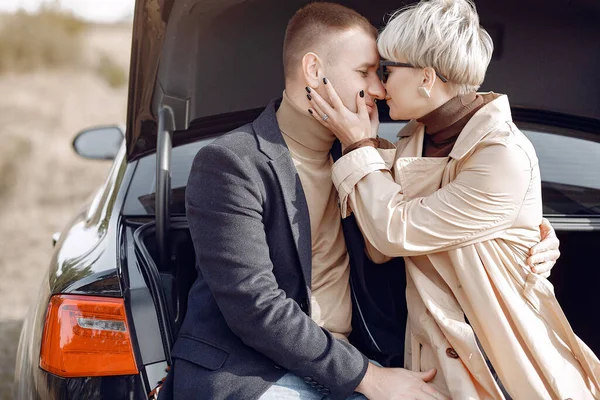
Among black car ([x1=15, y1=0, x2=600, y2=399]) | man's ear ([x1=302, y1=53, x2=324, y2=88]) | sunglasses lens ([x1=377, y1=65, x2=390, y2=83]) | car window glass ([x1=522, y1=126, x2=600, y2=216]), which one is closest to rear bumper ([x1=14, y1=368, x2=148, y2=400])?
black car ([x1=15, y1=0, x2=600, y2=399])

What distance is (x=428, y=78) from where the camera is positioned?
210 cm

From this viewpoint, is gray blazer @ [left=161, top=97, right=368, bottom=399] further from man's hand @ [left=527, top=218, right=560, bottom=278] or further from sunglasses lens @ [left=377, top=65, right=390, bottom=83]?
man's hand @ [left=527, top=218, right=560, bottom=278]

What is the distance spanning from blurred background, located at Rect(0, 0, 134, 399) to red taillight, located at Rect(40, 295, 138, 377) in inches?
73.2

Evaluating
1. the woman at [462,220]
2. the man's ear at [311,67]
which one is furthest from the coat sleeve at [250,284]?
the man's ear at [311,67]

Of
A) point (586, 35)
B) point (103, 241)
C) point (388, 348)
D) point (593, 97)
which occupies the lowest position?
point (388, 348)

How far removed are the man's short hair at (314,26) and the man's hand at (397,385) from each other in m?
0.96

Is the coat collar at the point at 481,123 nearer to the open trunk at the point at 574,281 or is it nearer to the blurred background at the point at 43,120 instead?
the open trunk at the point at 574,281

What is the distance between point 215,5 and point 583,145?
4.67 feet

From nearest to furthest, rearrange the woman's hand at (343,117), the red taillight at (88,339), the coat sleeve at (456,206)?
1. the coat sleeve at (456,206)
2. the red taillight at (88,339)
3. the woman's hand at (343,117)

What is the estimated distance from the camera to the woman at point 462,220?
1915 millimetres

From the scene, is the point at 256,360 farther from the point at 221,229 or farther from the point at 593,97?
the point at 593,97

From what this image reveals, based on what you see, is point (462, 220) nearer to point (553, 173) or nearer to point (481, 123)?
point (481, 123)

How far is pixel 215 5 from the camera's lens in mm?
2479

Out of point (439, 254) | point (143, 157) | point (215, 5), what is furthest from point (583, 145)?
point (143, 157)
